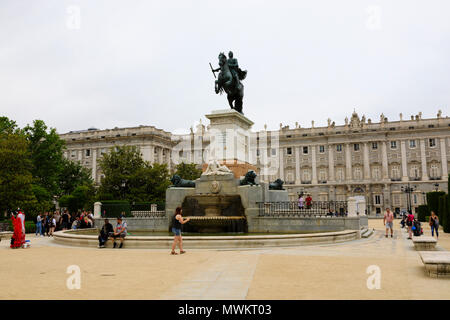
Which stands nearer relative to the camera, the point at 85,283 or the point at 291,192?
the point at 85,283

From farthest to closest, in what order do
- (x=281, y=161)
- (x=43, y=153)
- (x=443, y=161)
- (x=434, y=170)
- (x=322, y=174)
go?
(x=281, y=161) < (x=322, y=174) < (x=434, y=170) < (x=443, y=161) < (x=43, y=153)

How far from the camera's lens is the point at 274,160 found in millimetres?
99938

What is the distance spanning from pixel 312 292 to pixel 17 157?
3291 centimetres

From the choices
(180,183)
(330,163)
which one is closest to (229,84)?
(180,183)

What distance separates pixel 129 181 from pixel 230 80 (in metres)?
31.3

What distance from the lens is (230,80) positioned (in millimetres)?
21766

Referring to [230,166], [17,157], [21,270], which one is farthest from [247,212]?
[17,157]

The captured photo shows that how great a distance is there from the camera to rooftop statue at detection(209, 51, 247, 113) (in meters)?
21.8

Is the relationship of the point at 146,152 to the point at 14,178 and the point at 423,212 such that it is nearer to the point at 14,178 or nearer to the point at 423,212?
the point at 14,178

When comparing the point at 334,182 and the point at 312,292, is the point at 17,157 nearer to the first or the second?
the point at 312,292

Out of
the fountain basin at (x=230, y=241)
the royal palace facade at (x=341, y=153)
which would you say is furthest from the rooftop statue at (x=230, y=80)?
the royal palace facade at (x=341, y=153)

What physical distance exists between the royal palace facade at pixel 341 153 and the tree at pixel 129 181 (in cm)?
3191

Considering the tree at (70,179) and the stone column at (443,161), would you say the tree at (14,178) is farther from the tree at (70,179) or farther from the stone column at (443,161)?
the stone column at (443,161)

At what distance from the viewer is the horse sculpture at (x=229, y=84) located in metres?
21.8
